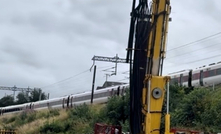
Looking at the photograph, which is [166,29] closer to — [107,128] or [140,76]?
[140,76]

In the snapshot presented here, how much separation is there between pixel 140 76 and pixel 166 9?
2259 millimetres

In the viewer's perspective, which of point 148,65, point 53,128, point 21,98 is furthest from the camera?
point 21,98

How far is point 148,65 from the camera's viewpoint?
11984 millimetres

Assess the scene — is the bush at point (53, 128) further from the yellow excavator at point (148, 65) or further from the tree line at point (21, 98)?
the tree line at point (21, 98)

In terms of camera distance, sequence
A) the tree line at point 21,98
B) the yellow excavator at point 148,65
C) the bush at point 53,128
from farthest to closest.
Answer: the tree line at point 21,98 < the bush at point 53,128 < the yellow excavator at point 148,65

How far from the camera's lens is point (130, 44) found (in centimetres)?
1265

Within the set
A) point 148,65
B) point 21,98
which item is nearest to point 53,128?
point 148,65

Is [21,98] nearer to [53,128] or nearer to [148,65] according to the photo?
[53,128]

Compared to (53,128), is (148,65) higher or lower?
higher

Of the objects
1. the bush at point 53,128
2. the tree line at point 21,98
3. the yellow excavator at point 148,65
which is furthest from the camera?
the tree line at point 21,98

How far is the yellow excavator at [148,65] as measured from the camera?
11.6m

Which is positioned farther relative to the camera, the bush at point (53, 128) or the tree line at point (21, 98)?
the tree line at point (21, 98)

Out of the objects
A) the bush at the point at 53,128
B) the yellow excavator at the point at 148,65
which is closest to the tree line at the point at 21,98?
the bush at the point at 53,128

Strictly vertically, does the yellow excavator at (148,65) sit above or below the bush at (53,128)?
above
